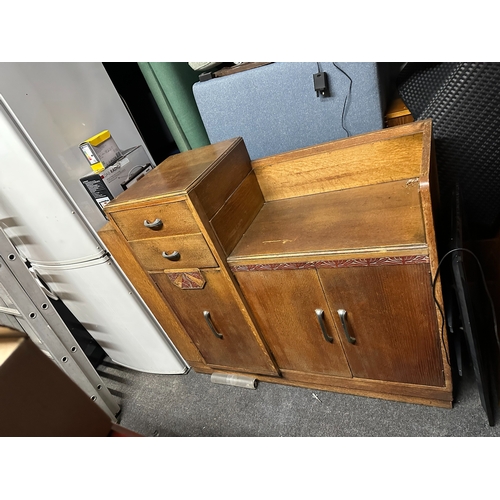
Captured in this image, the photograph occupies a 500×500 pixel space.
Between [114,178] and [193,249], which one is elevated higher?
[114,178]

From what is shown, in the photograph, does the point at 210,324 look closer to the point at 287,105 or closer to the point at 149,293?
the point at 149,293

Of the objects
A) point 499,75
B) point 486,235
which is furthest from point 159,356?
point 499,75

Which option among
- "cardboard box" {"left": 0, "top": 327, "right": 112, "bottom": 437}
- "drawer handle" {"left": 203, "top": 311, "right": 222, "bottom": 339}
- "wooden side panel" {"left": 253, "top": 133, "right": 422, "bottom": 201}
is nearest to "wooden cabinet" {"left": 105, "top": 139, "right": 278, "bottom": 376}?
"drawer handle" {"left": 203, "top": 311, "right": 222, "bottom": 339}

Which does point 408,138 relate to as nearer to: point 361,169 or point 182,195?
point 361,169

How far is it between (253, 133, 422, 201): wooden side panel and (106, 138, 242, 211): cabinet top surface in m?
0.18

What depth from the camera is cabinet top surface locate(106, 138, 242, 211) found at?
991 mm

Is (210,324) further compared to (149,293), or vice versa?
(149,293)

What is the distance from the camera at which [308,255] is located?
94 centimetres

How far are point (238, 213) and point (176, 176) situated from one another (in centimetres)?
23

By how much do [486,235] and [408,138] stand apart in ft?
1.85

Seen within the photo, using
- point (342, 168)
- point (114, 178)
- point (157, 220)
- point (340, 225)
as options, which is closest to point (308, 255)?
point (340, 225)

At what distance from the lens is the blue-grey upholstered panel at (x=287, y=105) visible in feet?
3.90

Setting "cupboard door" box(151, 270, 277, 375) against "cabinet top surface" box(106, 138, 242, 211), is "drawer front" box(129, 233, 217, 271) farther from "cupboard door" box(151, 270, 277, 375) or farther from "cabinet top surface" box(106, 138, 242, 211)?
"cabinet top surface" box(106, 138, 242, 211)

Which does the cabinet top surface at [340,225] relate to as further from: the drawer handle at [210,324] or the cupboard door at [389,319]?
the drawer handle at [210,324]
